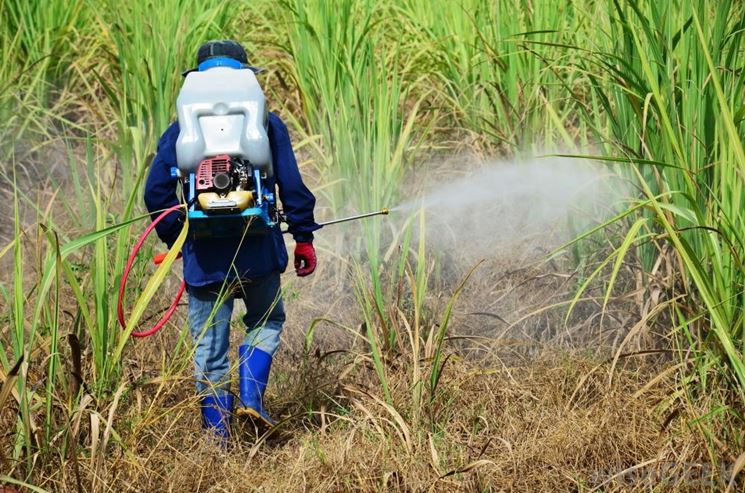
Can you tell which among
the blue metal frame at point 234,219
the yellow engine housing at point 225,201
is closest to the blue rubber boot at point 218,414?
the blue metal frame at point 234,219

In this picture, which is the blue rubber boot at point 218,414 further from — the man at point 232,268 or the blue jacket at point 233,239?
the blue jacket at point 233,239

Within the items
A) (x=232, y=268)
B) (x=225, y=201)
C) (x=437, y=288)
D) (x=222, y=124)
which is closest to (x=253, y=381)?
(x=232, y=268)

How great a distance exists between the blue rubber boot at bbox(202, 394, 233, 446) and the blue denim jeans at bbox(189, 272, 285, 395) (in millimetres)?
33

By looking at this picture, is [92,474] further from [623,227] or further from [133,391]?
[623,227]

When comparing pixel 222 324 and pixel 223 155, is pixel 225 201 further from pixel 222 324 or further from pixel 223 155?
pixel 222 324

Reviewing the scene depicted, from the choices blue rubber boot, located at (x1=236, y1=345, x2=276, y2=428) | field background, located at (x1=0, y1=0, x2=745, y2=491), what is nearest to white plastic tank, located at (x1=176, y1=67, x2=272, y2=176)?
field background, located at (x1=0, y1=0, x2=745, y2=491)

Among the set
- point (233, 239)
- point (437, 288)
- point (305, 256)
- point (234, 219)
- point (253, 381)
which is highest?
point (234, 219)

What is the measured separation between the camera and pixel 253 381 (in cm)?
358

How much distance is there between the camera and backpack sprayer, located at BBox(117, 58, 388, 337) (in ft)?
10.4

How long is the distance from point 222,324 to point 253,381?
0.21m

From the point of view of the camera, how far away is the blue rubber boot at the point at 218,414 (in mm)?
3453

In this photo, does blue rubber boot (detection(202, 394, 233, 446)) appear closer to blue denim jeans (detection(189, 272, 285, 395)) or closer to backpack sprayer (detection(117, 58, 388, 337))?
blue denim jeans (detection(189, 272, 285, 395))

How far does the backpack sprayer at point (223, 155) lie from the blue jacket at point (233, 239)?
0.54 ft

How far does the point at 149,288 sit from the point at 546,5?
9.42ft
